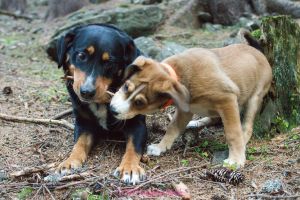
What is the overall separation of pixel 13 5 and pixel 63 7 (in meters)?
4.37

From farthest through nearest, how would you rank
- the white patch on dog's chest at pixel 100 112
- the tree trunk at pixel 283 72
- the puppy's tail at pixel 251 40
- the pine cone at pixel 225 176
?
the puppy's tail at pixel 251 40, the tree trunk at pixel 283 72, the white patch on dog's chest at pixel 100 112, the pine cone at pixel 225 176

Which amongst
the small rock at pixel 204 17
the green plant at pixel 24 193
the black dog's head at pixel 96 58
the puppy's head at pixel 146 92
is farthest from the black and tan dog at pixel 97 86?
the small rock at pixel 204 17

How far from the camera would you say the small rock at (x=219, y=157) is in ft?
15.9

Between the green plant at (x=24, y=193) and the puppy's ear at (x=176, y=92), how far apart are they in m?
1.38

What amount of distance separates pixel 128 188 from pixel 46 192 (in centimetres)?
68

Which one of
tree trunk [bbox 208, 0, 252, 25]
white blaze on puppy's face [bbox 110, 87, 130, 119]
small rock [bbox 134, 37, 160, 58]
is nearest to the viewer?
white blaze on puppy's face [bbox 110, 87, 130, 119]

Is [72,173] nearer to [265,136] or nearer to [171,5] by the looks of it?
[265,136]

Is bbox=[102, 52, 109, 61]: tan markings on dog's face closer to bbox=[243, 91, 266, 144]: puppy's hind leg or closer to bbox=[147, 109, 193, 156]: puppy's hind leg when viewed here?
bbox=[147, 109, 193, 156]: puppy's hind leg

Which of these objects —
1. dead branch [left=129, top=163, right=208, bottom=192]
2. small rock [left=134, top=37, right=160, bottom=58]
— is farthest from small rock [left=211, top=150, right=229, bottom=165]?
small rock [left=134, top=37, right=160, bottom=58]

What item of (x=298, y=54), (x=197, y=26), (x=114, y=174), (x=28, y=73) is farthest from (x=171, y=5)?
(x=114, y=174)

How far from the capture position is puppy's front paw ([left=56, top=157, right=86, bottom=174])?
460 cm

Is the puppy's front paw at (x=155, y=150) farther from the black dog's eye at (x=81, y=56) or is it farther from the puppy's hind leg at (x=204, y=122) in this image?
the black dog's eye at (x=81, y=56)

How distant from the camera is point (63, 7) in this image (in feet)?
46.6

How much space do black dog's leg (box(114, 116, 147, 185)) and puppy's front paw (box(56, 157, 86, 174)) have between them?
1.38 ft
